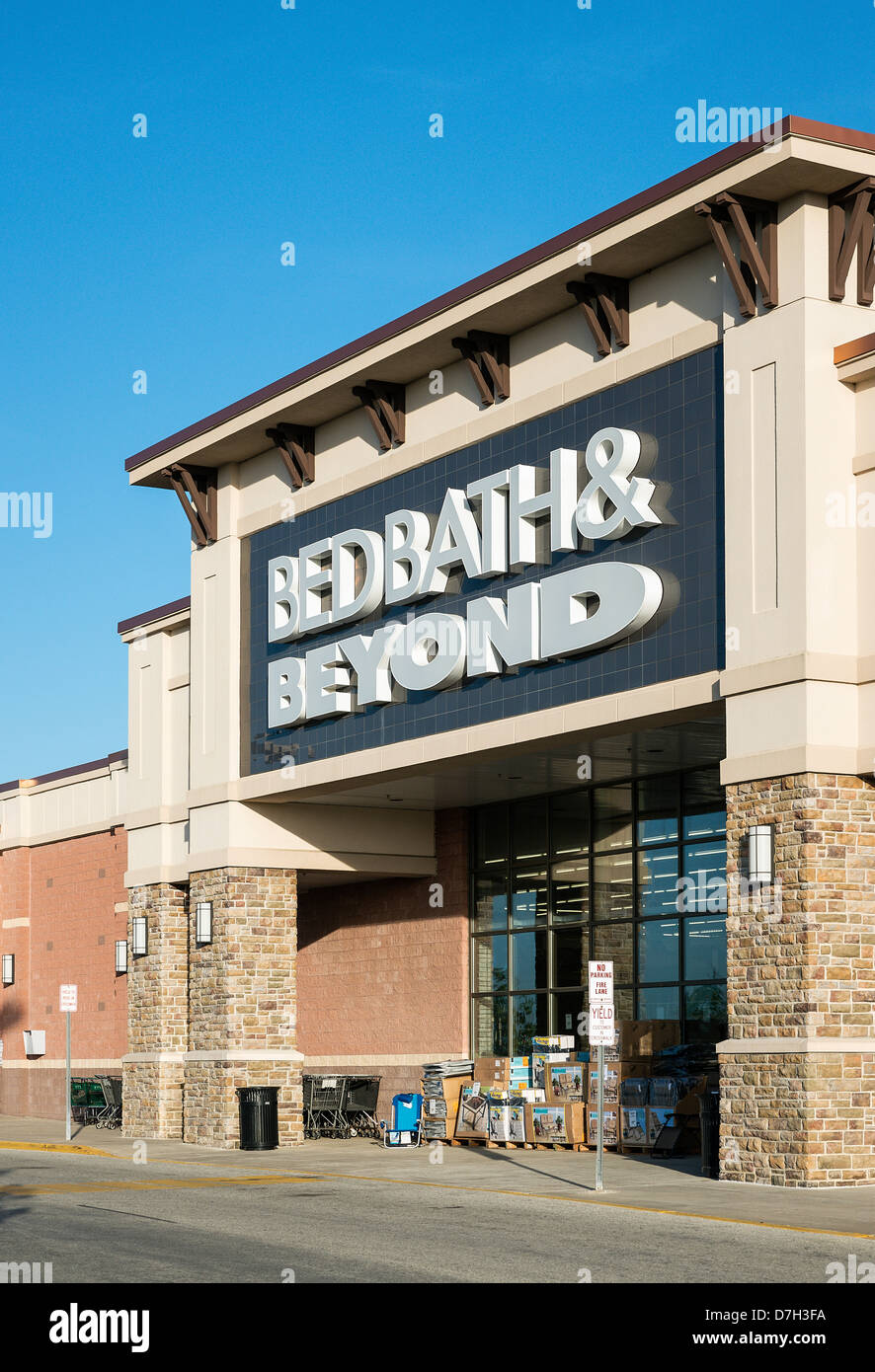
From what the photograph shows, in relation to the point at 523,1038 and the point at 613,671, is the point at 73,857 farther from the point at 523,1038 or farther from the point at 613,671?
the point at 613,671

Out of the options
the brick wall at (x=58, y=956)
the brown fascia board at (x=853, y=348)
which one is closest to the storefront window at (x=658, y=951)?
the brown fascia board at (x=853, y=348)

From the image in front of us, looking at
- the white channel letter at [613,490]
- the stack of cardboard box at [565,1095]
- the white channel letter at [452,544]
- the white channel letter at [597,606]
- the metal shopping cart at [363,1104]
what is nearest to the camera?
the white channel letter at [597,606]

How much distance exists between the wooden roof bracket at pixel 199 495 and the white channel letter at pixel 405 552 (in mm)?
5790

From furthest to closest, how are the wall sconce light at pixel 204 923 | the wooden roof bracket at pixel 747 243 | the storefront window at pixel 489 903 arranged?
1. the storefront window at pixel 489 903
2. the wall sconce light at pixel 204 923
3. the wooden roof bracket at pixel 747 243

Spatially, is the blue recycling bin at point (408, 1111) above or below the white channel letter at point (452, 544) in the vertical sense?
below

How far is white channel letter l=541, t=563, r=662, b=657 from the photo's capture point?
21812 mm

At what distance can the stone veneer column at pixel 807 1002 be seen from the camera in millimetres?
19109

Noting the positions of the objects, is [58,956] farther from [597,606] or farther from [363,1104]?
[597,606]

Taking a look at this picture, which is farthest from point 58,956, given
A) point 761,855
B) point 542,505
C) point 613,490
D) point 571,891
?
point 761,855

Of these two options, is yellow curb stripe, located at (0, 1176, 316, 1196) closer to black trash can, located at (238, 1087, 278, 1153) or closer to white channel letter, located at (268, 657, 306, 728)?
black trash can, located at (238, 1087, 278, 1153)

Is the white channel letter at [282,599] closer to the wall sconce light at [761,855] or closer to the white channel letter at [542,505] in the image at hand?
the white channel letter at [542,505]

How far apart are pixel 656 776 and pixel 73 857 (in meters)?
18.6

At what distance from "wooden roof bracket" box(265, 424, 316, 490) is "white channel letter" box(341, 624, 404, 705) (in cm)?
348
